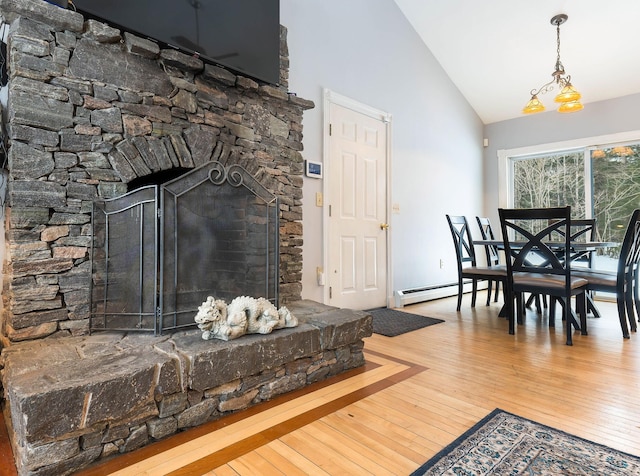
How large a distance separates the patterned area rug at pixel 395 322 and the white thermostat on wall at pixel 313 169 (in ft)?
4.78

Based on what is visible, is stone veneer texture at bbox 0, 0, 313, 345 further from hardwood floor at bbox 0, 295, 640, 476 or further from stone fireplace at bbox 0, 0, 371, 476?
hardwood floor at bbox 0, 295, 640, 476

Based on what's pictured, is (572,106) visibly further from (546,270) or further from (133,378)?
(133,378)

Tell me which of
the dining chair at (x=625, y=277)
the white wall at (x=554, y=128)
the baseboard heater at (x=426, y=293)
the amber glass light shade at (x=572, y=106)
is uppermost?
the white wall at (x=554, y=128)

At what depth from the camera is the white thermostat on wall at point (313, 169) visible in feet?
10.5

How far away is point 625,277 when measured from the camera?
302cm

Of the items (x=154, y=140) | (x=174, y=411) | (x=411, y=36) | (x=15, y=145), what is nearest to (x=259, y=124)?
(x=154, y=140)

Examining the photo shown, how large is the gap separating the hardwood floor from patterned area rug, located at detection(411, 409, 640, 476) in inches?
2.4

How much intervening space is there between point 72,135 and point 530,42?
470 centimetres

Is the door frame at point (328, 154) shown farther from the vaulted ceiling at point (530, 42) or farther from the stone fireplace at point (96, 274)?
the vaulted ceiling at point (530, 42)

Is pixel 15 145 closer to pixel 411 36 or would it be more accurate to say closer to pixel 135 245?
pixel 135 245

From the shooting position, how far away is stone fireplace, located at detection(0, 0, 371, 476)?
128cm

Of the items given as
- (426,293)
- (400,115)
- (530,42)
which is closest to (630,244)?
(426,293)

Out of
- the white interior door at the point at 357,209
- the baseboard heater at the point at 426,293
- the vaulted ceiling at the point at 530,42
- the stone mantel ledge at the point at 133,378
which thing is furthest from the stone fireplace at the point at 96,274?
the vaulted ceiling at the point at 530,42

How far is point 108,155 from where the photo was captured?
74.0 inches
